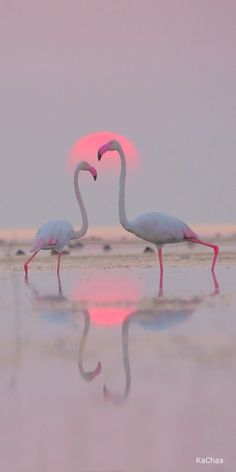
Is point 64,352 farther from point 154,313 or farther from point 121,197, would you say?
point 121,197

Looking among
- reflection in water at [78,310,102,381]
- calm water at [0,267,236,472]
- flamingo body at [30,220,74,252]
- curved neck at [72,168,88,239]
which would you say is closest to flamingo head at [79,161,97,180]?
curved neck at [72,168,88,239]

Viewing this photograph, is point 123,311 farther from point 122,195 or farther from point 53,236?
Result: point 53,236

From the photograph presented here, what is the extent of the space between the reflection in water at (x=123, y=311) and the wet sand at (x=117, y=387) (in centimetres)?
1

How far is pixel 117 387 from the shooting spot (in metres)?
5.15

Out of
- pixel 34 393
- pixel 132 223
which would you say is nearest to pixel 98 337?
pixel 34 393

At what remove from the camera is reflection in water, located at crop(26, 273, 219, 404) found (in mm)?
7168

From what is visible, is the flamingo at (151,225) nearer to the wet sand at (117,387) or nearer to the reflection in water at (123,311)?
the reflection in water at (123,311)

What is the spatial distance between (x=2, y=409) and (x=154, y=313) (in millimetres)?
4258

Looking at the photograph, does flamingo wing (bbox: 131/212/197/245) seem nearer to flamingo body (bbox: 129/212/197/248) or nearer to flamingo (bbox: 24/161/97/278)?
flamingo body (bbox: 129/212/197/248)

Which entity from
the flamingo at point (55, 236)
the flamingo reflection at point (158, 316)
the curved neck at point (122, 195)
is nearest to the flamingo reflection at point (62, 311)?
the flamingo reflection at point (158, 316)

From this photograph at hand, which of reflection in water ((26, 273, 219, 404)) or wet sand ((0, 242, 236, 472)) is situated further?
reflection in water ((26, 273, 219, 404))

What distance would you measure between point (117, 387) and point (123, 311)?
13.1 ft

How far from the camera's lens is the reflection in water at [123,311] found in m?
7.17

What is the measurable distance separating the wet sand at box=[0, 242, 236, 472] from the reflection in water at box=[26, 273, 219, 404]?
0.05 ft
